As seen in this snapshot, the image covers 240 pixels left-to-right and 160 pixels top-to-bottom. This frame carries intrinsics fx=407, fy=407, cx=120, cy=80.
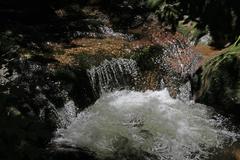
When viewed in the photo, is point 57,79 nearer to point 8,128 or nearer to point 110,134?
point 110,134

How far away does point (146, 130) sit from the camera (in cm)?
916

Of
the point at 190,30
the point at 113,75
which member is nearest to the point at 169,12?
the point at 190,30

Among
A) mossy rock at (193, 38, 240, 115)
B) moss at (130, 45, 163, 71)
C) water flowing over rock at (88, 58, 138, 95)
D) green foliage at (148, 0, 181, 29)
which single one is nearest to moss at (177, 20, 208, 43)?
green foliage at (148, 0, 181, 29)

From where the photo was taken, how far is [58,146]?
806 cm

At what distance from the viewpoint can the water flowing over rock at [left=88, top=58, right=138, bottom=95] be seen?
35.3 ft

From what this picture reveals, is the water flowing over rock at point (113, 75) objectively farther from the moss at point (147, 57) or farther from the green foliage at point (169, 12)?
the green foliage at point (169, 12)

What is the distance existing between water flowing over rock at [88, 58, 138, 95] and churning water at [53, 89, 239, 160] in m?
0.26

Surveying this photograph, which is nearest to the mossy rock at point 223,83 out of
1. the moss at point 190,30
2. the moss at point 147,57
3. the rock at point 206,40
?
the moss at point 147,57

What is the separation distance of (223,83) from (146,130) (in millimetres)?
2455

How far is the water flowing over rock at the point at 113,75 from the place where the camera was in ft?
35.3

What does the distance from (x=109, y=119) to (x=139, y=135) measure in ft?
3.40

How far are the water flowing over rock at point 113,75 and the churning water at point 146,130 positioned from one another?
26cm

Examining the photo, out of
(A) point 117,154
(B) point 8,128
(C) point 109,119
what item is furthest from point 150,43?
(B) point 8,128

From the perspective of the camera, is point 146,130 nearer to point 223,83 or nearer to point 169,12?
point 223,83
